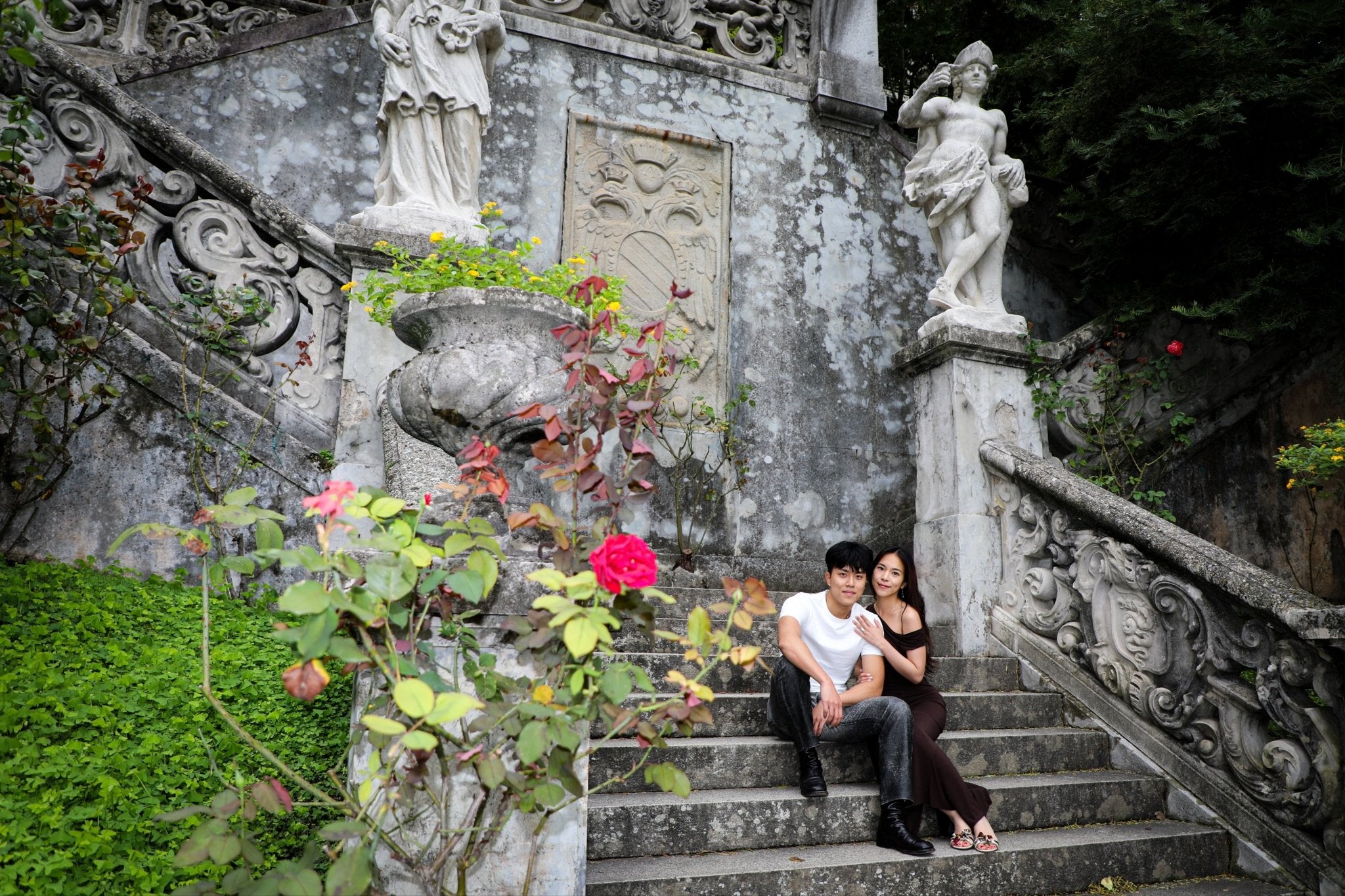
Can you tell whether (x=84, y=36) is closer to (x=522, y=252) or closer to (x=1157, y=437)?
(x=522, y=252)

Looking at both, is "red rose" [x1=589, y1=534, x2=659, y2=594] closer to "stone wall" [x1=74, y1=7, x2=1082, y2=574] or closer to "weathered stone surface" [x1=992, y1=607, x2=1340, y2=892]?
"weathered stone surface" [x1=992, y1=607, x2=1340, y2=892]

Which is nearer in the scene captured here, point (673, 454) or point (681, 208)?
point (673, 454)

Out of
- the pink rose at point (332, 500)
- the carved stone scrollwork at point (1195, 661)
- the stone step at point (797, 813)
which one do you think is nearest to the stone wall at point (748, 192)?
the carved stone scrollwork at point (1195, 661)

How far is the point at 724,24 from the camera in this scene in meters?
6.57

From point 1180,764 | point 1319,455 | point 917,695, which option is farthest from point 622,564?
point 1319,455

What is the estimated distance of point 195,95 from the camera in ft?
18.2

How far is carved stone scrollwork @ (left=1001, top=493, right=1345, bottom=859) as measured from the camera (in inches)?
117

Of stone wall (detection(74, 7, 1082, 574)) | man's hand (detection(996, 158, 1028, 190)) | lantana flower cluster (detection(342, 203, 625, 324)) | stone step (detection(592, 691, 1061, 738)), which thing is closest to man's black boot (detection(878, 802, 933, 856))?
stone step (detection(592, 691, 1061, 738))

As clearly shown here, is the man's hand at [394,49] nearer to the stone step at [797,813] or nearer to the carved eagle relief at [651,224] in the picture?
the carved eagle relief at [651,224]

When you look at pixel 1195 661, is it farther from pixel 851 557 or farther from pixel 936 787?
pixel 851 557

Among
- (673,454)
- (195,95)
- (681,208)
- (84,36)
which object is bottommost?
(673,454)

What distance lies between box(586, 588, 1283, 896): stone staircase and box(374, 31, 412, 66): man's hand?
3.12 metres

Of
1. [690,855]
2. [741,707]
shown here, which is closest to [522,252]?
[741,707]

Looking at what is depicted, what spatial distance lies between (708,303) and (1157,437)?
9.45 ft
